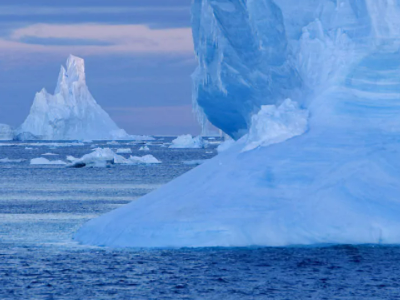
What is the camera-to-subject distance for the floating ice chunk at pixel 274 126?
17516 mm

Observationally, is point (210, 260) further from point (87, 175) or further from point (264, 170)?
point (87, 175)

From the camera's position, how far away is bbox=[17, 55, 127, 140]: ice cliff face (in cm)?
12331

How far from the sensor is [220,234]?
15.4 metres

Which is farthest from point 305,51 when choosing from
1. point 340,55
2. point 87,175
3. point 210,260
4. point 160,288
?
point 87,175

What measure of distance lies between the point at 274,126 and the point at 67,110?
10842cm

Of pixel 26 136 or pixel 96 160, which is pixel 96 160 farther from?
pixel 26 136

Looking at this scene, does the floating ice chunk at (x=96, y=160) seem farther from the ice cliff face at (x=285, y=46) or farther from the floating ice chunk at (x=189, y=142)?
the ice cliff face at (x=285, y=46)

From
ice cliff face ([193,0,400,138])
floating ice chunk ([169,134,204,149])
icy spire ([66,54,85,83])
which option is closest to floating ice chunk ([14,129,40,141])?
icy spire ([66,54,85,83])

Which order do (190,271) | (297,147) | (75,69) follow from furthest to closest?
(75,69) → (297,147) → (190,271)

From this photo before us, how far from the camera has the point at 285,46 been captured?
772 inches

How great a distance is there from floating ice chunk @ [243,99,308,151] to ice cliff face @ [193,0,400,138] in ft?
2.36

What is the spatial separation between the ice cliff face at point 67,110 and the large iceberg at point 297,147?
104 m

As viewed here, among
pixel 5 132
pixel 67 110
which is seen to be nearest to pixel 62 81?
pixel 67 110

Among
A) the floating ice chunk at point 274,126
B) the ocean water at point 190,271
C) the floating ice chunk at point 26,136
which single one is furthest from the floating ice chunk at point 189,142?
the ocean water at point 190,271
